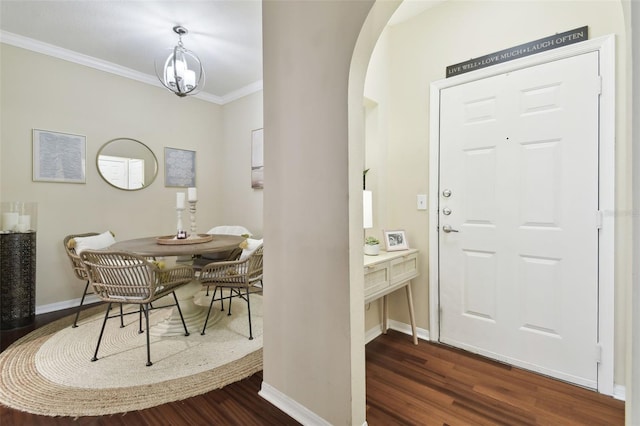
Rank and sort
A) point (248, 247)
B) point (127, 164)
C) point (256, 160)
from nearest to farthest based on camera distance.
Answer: point (248, 247) < point (127, 164) < point (256, 160)

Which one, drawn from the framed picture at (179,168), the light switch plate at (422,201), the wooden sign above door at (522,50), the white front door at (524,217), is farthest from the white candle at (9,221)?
the wooden sign above door at (522,50)

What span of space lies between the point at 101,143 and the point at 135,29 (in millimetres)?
1322

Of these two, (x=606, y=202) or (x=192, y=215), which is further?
(x=192, y=215)

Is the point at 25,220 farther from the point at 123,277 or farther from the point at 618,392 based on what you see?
the point at 618,392

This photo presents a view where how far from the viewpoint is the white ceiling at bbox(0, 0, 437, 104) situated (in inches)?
90.7

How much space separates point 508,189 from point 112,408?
273 centimetres

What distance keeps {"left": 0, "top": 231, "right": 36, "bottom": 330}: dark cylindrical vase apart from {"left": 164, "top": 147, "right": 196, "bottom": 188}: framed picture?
1491mm

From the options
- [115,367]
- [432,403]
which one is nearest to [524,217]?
[432,403]

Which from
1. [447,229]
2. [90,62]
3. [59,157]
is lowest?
[447,229]

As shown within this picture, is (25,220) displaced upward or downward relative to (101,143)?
downward

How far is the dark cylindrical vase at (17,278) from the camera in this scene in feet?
8.00

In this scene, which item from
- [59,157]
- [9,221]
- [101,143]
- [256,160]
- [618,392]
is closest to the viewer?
[618,392]

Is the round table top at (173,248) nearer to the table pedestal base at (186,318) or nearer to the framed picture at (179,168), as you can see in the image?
the table pedestal base at (186,318)

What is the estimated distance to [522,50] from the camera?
1907 millimetres
